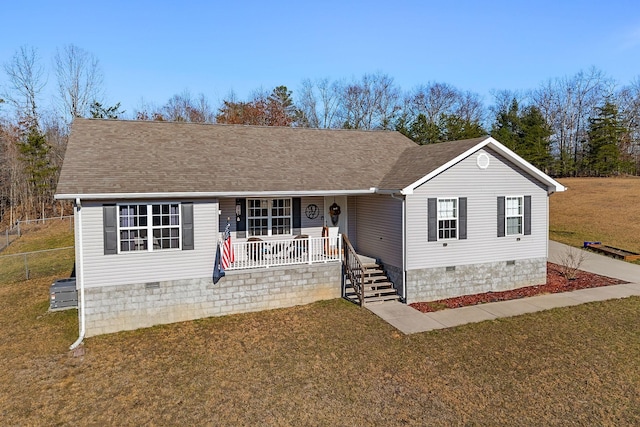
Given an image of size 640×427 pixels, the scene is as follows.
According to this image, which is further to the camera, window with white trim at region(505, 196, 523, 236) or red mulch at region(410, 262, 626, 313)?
window with white trim at region(505, 196, 523, 236)

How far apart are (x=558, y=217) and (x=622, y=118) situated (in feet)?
96.0

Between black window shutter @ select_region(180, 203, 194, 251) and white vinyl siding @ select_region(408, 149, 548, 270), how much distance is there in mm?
6248

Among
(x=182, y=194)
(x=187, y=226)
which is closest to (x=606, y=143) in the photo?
(x=187, y=226)

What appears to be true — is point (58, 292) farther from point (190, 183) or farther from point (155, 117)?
point (155, 117)

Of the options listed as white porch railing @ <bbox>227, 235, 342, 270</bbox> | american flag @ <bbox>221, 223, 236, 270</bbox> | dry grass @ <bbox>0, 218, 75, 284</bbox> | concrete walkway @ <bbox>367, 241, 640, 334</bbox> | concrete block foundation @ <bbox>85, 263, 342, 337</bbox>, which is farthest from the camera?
dry grass @ <bbox>0, 218, 75, 284</bbox>

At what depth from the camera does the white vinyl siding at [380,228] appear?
12.7m

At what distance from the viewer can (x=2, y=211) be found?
113 feet

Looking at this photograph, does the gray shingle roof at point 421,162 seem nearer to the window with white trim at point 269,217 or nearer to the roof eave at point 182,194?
the roof eave at point 182,194

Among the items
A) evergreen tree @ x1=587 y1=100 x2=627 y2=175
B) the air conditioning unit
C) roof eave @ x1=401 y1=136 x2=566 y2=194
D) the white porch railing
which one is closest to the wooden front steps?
the white porch railing

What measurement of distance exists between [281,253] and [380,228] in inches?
135

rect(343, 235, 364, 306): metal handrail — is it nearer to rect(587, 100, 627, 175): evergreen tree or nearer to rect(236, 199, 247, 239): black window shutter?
rect(236, 199, 247, 239): black window shutter

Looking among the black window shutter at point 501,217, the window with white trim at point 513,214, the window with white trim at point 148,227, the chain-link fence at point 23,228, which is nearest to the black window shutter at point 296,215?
the window with white trim at point 148,227

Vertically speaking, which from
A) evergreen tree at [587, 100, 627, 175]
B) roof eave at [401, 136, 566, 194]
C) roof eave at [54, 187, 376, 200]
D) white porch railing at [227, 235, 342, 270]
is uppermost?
evergreen tree at [587, 100, 627, 175]

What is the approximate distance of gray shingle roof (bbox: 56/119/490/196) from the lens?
10922 mm
